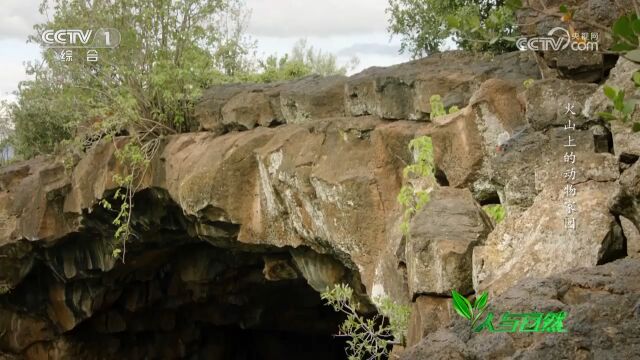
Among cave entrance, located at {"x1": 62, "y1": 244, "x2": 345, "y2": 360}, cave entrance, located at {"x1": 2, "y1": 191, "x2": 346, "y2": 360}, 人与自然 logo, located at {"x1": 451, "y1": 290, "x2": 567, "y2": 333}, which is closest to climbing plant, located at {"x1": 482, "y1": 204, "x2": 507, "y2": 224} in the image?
人与自然 logo, located at {"x1": 451, "y1": 290, "x2": 567, "y2": 333}

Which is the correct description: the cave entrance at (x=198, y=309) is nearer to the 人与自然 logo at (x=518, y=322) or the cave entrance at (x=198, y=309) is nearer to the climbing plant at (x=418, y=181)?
the climbing plant at (x=418, y=181)

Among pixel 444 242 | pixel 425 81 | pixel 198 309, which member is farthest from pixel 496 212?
pixel 198 309

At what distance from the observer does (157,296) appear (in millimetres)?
12906

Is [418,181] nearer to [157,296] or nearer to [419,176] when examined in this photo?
[419,176]

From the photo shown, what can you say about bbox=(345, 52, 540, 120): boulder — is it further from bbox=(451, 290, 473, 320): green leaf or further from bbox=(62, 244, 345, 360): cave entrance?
bbox=(62, 244, 345, 360): cave entrance

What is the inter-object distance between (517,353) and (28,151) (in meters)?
12.8

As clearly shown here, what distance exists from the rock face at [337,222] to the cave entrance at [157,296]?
0.03 metres

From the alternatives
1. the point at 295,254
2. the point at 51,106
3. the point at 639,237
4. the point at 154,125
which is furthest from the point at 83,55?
the point at 639,237

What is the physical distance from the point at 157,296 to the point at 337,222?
6.90m

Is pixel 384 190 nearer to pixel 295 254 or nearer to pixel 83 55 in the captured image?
pixel 295 254

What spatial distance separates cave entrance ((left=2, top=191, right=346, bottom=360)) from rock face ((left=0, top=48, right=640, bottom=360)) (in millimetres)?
34

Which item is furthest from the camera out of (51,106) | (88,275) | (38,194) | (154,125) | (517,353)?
(51,106)

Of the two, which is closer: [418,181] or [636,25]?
[636,25]

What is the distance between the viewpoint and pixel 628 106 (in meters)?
2.17
